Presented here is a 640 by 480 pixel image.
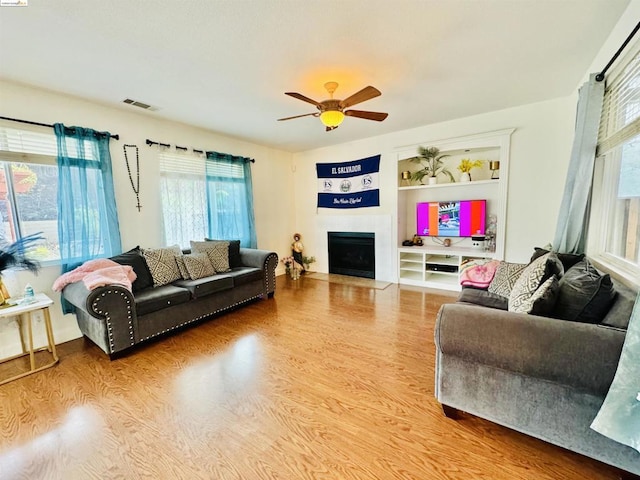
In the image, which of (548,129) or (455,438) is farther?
(548,129)

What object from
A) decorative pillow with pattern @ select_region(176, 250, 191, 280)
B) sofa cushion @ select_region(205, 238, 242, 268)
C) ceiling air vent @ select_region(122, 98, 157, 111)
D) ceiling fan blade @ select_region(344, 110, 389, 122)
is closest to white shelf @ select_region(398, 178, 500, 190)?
ceiling fan blade @ select_region(344, 110, 389, 122)

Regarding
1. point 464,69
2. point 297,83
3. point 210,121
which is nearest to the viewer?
point 464,69

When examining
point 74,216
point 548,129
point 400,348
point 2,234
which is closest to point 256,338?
point 400,348

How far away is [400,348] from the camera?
8.44 ft

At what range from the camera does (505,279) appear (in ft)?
8.43

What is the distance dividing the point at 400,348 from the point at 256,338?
1.45m

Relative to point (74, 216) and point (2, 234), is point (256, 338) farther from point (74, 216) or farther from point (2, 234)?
point (2, 234)

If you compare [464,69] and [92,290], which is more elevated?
[464,69]

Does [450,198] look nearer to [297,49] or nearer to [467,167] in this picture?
[467,167]

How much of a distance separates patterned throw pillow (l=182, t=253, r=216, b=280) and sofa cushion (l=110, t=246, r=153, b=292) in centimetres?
41

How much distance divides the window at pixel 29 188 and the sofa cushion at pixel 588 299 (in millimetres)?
4367

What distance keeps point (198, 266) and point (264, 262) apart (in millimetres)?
906

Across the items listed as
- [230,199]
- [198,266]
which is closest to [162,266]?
[198,266]

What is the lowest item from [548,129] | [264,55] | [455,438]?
[455,438]
